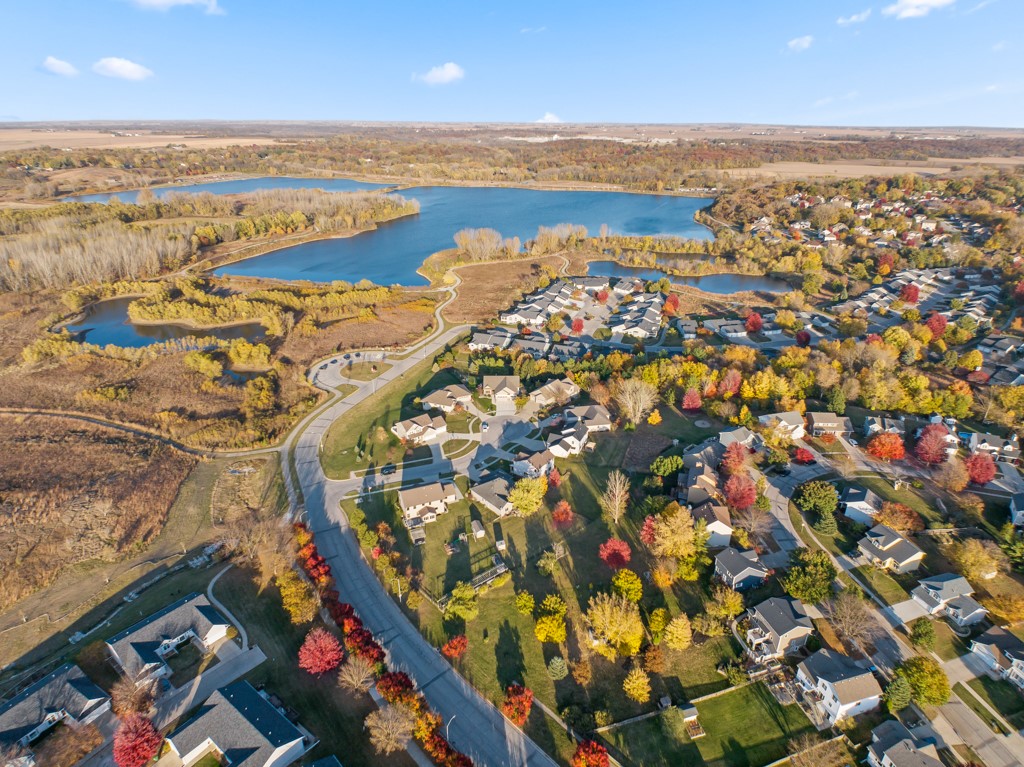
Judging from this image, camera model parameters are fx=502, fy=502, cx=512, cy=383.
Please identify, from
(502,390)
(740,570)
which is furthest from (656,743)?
(502,390)

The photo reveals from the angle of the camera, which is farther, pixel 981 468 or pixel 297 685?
pixel 981 468

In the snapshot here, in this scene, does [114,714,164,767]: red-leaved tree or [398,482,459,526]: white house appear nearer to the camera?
[114,714,164,767]: red-leaved tree

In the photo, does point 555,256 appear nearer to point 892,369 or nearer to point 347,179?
point 892,369

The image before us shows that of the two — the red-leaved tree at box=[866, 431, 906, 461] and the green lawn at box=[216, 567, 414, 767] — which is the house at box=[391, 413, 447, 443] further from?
the red-leaved tree at box=[866, 431, 906, 461]

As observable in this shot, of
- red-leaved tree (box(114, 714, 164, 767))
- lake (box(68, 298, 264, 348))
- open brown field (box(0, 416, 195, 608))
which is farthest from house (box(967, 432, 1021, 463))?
lake (box(68, 298, 264, 348))

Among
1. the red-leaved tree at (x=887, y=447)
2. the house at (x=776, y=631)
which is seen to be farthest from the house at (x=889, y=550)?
the red-leaved tree at (x=887, y=447)

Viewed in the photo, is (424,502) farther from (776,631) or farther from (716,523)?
(776,631)
